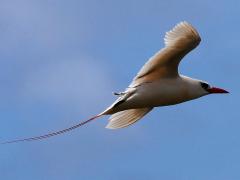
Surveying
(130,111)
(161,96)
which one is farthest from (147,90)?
(130,111)

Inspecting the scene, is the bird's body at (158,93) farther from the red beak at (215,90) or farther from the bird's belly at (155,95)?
the red beak at (215,90)

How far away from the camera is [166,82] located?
24031mm

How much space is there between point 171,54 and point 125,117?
2.83 m

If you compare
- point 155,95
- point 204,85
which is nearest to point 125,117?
point 155,95

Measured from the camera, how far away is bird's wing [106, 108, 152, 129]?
84.3 ft

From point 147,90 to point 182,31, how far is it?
5.42 ft

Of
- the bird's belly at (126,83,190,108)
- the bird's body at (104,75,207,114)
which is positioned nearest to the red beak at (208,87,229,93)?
the bird's body at (104,75,207,114)

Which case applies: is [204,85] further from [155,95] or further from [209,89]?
[155,95]

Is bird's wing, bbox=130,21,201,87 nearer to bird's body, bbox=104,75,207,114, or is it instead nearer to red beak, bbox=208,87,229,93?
bird's body, bbox=104,75,207,114

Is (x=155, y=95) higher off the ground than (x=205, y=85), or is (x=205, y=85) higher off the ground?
(x=205, y=85)

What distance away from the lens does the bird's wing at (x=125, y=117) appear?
1011 inches

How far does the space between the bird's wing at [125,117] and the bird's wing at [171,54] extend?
171cm

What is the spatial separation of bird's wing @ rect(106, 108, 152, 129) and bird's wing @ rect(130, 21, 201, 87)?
1.71 meters

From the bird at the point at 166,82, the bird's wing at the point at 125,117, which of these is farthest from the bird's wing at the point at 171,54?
the bird's wing at the point at 125,117
